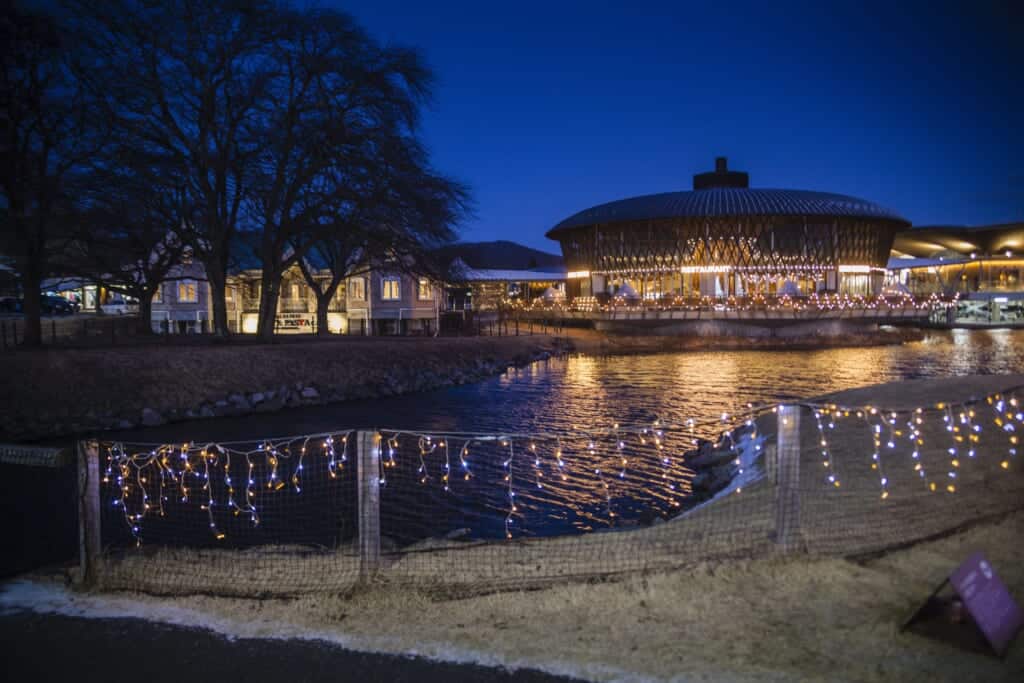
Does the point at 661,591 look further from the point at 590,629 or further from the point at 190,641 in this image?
the point at 190,641

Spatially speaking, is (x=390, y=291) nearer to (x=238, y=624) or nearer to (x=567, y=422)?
(x=567, y=422)

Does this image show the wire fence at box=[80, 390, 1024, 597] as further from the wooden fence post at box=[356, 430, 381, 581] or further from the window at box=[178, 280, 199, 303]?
the window at box=[178, 280, 199, 303]

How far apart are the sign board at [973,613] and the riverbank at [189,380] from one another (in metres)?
19.8

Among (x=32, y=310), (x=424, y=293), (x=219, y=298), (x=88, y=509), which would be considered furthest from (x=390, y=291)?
(x=88, y=509)

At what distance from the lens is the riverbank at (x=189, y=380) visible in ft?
62.5

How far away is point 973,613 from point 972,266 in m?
107

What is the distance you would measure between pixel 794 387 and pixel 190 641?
84.6ft

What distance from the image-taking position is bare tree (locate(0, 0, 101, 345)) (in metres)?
21.6

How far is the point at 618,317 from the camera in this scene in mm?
56438

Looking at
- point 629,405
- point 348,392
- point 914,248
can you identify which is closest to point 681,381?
Answer: point 629,405

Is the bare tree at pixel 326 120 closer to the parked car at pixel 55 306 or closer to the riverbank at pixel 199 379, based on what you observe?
the riverbank at pixel 199 379

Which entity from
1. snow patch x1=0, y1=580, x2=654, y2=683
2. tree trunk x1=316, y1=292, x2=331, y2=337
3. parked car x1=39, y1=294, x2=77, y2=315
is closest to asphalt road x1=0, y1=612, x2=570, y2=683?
snow patch x1=0, y1=580, x2=654, y2=683

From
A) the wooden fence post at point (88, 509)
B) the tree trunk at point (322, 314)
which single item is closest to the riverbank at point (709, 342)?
the tree trunk at point (322, 314)

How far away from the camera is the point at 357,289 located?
152 ft
